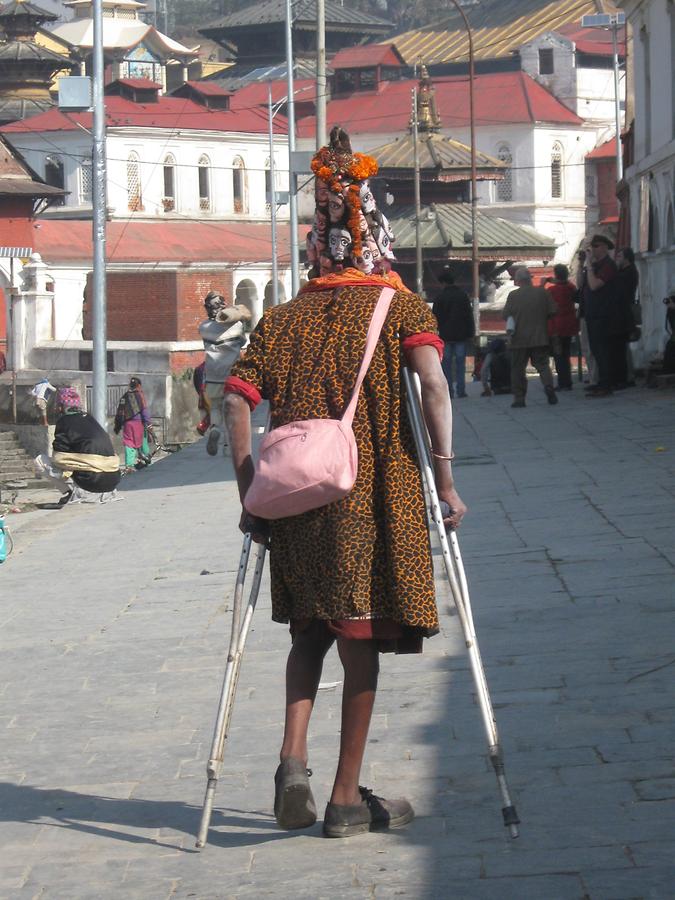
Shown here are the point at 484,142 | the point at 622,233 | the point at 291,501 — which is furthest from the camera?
the point at 484,142

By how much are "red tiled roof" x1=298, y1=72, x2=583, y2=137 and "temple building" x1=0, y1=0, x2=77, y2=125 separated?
545 inches

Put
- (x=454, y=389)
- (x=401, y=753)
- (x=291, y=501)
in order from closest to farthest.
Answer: (x=291, y=501) < (x=401, y=753) < (x=454, y=389)

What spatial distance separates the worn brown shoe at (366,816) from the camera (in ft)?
14.9

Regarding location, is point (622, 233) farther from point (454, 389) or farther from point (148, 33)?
point (148, 33)

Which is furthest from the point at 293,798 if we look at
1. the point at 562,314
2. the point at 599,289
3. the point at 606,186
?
the point at 606,186

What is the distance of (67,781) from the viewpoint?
539 centimetres

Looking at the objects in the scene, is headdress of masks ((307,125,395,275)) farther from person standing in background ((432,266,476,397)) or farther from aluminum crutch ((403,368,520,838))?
person standing in background ((432,266,476,397))

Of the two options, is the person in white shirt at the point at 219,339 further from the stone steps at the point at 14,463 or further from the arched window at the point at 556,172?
the arched window at the point at 556,172

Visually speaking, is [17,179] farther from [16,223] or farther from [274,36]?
[274,36]

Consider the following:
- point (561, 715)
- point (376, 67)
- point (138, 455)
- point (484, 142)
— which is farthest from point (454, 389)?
point (376, 67)

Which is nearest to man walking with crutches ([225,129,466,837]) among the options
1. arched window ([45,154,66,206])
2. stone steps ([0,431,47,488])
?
stone steps ([0,431,47,488])

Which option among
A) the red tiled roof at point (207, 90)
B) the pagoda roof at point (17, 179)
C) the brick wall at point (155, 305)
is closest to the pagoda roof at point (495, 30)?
the red tiled roof at point (207, 90)

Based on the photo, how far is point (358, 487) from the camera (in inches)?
177

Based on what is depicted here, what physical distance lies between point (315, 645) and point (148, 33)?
10471cm
